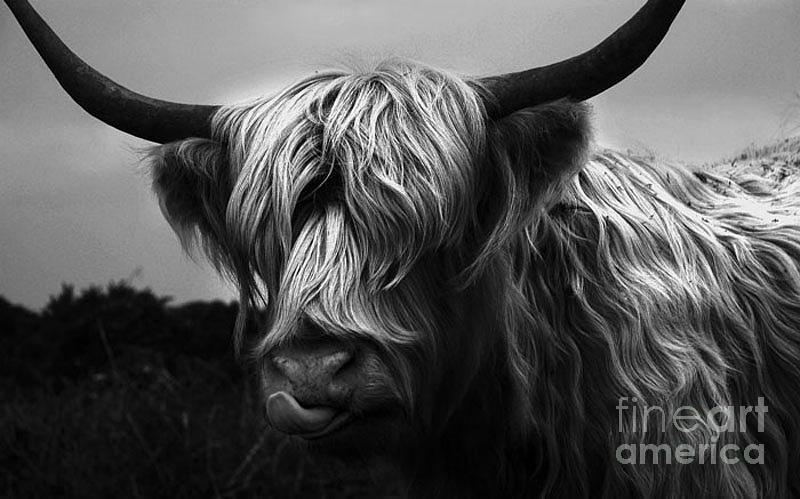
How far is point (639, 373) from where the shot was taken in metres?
3.99

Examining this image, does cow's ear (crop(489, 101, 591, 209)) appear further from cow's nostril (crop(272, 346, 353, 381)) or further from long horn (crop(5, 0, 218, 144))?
long horn (crop(5, 0, 218, 144))

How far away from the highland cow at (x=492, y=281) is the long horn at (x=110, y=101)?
12 mm

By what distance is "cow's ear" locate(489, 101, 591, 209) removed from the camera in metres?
3.75

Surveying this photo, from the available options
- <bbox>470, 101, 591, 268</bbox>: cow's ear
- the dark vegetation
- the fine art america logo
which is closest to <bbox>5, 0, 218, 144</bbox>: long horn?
<bbox>470, 101, 591, 268</bbox>: cow's ear

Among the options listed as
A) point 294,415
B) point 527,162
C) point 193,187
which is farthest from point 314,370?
point 193,187

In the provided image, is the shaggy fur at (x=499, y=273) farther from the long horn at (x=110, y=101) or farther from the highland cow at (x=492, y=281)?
the long horn at (x=110, y=101)

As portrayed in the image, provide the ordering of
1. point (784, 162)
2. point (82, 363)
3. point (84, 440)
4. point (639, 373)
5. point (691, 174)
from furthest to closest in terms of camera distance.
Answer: point (82, 363) < point (84, 440) < point (784, 162) < point (691, 174) < point (639, 373)

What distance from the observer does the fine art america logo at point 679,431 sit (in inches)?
155

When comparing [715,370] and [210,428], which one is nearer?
[715,370]

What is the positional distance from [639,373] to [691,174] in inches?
39.2

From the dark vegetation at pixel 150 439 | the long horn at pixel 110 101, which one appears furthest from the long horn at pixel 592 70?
the dark vegetation at pixel 150 439

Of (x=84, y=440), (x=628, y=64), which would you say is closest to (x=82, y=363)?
(x=84, y=440)

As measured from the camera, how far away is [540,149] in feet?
12.5

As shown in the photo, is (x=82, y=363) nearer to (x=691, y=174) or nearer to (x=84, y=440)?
(x=84, y=440)
